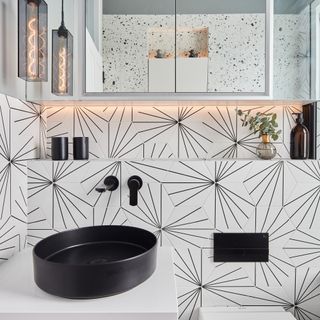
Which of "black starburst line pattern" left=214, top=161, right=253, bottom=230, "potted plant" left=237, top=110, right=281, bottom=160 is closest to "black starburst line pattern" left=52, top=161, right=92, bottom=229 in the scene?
"black starburst line pattern" left=214, top=161, right=253, bottom=230

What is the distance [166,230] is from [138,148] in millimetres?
414

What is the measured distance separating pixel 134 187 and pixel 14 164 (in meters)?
0.49

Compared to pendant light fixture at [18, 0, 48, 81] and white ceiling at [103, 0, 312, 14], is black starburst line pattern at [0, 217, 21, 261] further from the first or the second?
white ceiling at [103, 0, 312, 14]

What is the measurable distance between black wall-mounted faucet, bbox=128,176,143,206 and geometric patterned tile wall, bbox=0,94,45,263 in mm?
459

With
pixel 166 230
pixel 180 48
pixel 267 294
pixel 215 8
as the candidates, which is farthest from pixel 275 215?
pixel 215 8

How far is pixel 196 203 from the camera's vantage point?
128cm

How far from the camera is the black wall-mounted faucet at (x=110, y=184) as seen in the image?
4.08ft

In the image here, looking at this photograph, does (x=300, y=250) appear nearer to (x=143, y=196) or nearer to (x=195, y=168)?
(x=195, y=168)

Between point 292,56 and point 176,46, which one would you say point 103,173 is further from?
point 292,56

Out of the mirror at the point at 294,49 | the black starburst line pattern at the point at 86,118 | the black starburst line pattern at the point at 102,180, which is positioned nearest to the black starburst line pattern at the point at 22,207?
the black starburst line pattern at the point at 102,180

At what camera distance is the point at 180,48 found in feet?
4.22

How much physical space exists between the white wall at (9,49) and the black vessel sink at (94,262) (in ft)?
2.00

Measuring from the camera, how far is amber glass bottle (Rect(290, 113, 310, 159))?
134 cm

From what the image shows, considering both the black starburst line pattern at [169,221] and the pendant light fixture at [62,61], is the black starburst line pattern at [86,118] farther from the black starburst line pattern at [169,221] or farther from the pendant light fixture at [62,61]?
the black starburst line pattern at [169,221]
